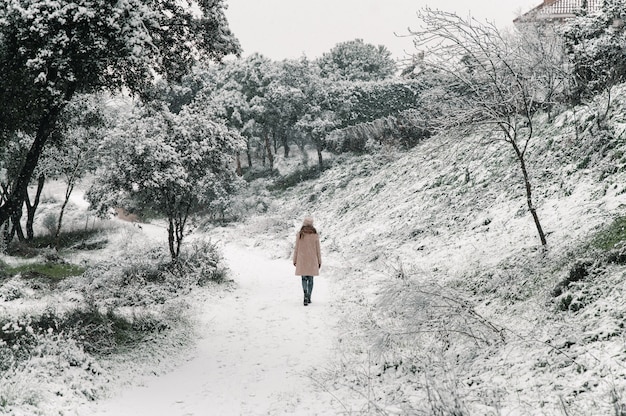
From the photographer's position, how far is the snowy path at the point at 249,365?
547 cm

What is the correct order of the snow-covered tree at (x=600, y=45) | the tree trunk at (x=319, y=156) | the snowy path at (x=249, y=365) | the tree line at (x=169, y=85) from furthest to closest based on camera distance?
the tree trunk at (x=319, y=156) → the snow-covered tree at (x=600, y=45) → the tree line at (x=169, y=85) → the snowy path at (x=249, y=365)

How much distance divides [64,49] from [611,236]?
8.39 m

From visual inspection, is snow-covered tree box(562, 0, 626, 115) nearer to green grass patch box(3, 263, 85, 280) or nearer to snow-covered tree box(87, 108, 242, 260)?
snow-covered tree box(87, 108, 242, 260)

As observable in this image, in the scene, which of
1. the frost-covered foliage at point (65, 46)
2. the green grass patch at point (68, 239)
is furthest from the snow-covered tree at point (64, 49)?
the green grass patch at point (68, 239)

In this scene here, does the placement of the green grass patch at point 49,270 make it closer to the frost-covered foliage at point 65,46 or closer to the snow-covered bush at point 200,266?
the snow-covered bush at point 200,266

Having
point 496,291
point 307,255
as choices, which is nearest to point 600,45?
point 496,291

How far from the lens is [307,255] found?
9914 mm

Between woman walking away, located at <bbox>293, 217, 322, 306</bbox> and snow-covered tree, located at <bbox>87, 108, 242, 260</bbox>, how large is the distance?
3.97m

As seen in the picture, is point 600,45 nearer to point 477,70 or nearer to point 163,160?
point 477,70

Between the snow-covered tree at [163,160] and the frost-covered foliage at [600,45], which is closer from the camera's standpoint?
the snow-covered tree at [163,160]

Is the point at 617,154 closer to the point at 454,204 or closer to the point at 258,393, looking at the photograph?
the point at 454,204

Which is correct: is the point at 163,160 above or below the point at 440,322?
above

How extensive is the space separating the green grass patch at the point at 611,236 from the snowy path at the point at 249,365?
14.4 feet

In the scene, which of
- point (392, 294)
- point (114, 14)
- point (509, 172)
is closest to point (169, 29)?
point (114, 14)
